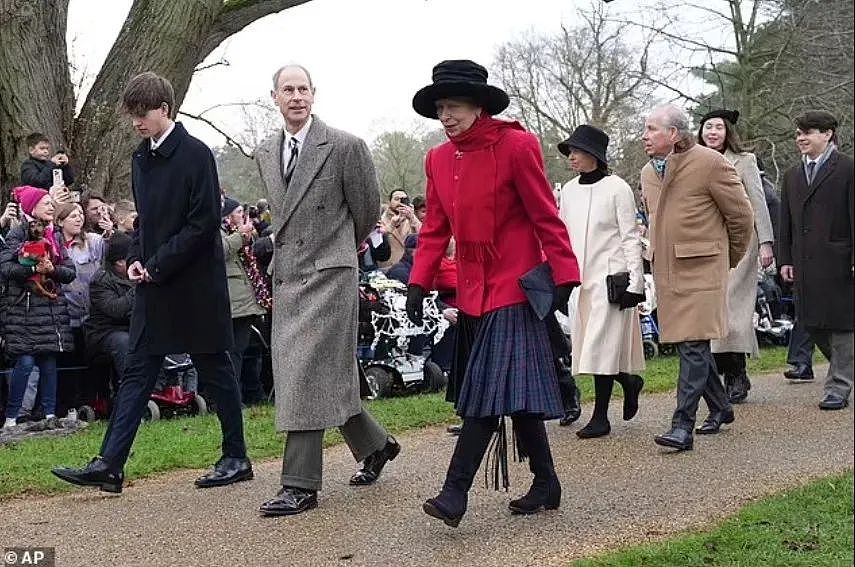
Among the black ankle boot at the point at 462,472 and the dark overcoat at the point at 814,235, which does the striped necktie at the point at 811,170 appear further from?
the black ankle boot at the point at 462,472

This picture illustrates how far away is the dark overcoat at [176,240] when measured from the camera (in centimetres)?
606

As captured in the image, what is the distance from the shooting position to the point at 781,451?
6.76m

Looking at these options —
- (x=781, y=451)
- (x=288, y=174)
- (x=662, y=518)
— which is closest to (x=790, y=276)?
(x=781, y=451)

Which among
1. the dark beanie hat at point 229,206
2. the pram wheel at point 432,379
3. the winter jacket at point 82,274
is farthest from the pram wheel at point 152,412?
the pram wheel at point 432,379

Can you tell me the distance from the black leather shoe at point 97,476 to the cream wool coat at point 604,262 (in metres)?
3.04

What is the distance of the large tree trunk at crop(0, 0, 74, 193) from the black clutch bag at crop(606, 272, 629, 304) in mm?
6867

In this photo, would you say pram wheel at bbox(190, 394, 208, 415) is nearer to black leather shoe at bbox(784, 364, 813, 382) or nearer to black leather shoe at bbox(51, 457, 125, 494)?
black leather shoe at bbox(51, 457, 125, 494)

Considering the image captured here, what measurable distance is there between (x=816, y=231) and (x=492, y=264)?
2.52 meters

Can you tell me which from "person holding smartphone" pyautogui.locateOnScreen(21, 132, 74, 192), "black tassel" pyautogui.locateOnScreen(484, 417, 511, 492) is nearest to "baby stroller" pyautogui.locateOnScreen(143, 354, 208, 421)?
"person holding smartphone" pyautogui.locateOnScreen(21, 132, 74, 192)

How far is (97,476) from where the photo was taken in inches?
235

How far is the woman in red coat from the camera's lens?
505cm

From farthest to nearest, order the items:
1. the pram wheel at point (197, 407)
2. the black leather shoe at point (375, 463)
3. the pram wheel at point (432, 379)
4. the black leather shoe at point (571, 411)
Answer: the pram wheel at point (432, 379) → the pram wheel at point (197, 407) → the black leather shoe at point (571, 411) → the black leather shoe at point (375, 463)

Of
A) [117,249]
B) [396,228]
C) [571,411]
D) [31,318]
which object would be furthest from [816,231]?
[396,228]

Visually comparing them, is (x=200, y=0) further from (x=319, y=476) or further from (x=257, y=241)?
(x=319, y=476)
